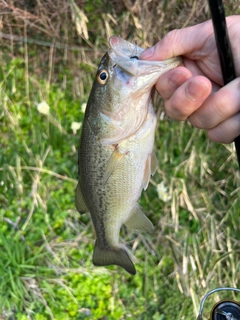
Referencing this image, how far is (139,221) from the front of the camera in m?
1.73

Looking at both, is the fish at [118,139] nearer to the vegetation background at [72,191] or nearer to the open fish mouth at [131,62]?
the open fish mouth at [131,62]

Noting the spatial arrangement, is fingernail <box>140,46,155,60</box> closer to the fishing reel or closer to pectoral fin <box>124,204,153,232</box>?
pectoral fin <box>124,204,153,232</box>

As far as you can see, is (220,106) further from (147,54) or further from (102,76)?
(102,76)

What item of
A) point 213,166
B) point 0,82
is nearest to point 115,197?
point 213,166

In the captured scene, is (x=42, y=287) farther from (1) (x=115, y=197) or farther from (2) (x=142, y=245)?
(1) (x=115, y=197)

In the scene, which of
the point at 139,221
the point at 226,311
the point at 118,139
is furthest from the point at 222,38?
the point at 226,311

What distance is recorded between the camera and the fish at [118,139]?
1.32 metres

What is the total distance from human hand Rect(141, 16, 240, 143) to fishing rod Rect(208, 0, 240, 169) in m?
0.08

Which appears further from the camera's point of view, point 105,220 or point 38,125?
point 38,125

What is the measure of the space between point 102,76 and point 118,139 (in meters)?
0.26

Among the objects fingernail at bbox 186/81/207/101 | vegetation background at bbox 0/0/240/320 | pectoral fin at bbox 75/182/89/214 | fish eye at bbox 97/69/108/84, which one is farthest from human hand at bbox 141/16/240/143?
vegetation background at bbox 0/0/240/320

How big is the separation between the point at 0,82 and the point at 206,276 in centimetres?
236

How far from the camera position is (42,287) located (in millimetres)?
2582

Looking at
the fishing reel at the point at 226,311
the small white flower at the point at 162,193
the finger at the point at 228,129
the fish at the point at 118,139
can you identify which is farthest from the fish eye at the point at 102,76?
the small white flower at the point at 162,193
